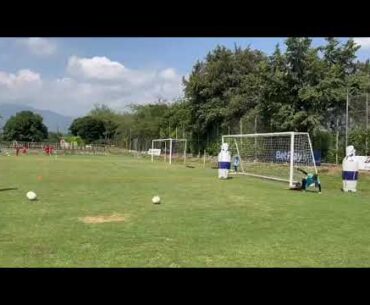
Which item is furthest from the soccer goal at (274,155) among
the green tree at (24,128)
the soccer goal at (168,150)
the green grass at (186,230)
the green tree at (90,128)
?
the green tree at (24,128)

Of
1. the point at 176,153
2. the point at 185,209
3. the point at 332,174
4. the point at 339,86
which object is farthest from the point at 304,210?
the point at 176,153

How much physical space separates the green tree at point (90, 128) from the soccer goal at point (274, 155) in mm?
74855

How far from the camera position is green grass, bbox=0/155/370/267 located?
687cm

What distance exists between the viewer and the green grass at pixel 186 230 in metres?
6.87

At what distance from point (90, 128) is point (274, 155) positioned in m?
81.2

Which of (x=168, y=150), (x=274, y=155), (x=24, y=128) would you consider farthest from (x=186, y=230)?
(x=24, y=128)

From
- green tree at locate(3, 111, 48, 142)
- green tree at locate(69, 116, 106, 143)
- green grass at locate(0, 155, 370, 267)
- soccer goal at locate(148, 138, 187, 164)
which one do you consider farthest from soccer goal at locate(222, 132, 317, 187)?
green tree at locate(3, 111, 48, 142)

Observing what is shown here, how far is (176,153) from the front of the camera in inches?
2055

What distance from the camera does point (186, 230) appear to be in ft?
30.0

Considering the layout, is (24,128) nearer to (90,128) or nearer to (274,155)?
(90,128)

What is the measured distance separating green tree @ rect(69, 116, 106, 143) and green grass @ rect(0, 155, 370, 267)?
8883 centimetres
